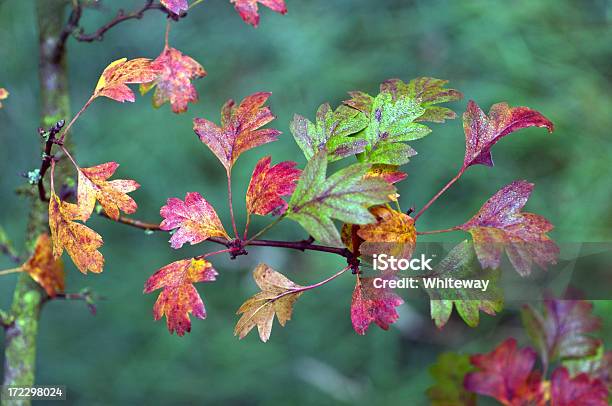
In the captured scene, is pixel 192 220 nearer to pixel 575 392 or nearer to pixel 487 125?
pixel 487 125

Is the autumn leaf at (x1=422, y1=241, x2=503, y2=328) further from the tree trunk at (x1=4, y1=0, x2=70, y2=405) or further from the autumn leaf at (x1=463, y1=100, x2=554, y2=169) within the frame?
the tree trunk at (x1=4, y1=0, x2=70, y2=405)

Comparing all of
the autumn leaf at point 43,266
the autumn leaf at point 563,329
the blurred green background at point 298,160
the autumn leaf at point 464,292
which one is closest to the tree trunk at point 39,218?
the autumn leaf at point 43,266

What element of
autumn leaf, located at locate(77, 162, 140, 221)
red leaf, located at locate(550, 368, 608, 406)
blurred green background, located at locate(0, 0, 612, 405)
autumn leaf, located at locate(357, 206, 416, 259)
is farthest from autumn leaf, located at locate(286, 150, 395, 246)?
blurred green background, located at locate(0, 0, 612, 405)

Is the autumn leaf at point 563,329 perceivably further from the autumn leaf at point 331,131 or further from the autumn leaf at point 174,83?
the autumn leaf at point 174,83

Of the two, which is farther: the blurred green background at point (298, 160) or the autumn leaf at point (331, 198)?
the blurred green background at point (298, 160)

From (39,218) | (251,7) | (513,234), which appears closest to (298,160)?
(39,218)
